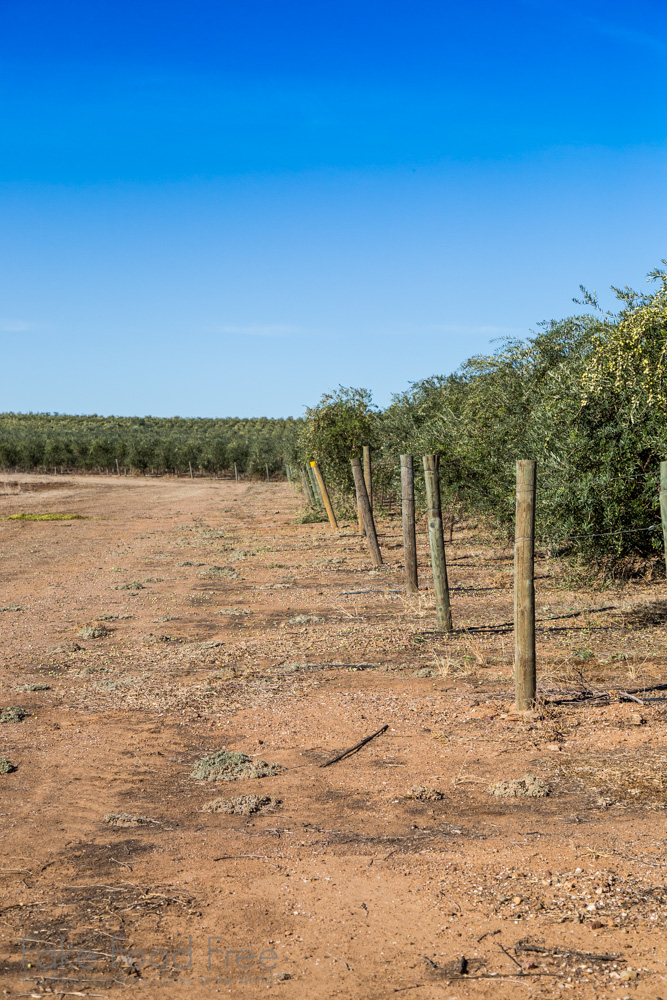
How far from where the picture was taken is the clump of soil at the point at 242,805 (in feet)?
16.9

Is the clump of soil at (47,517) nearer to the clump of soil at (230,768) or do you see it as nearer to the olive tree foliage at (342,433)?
the olive tree foliage at (342,433)

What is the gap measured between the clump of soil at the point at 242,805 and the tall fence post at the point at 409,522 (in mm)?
6895

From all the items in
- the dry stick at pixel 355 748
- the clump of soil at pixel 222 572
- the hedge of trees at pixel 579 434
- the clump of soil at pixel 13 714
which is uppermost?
the hedge of trees at pixel 579 434

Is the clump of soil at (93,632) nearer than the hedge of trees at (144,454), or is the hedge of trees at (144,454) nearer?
the clump of soil at (93,632)

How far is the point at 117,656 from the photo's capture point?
30.4 ft

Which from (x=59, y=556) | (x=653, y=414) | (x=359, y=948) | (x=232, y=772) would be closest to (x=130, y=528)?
(x=59, y=556)

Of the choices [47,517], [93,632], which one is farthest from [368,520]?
[47,517]

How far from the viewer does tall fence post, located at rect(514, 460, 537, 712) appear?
22.1 ft

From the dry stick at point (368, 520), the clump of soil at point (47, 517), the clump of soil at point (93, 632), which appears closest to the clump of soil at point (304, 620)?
the clump of soil at point (93, 632)

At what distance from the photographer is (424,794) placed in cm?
525

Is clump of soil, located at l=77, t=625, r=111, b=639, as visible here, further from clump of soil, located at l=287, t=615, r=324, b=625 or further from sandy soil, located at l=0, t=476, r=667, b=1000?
clump of soil, located at l=287, t=615, r=324, b=625

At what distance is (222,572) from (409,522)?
201 inches

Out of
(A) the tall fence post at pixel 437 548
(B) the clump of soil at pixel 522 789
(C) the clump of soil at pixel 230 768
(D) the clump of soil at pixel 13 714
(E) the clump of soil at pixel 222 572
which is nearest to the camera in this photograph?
(B) the clump of soil at pixel 522 789

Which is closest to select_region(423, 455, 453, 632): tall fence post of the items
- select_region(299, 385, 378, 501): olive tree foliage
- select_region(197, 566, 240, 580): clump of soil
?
select_region(197, 566, 240, 580): clump of soil
